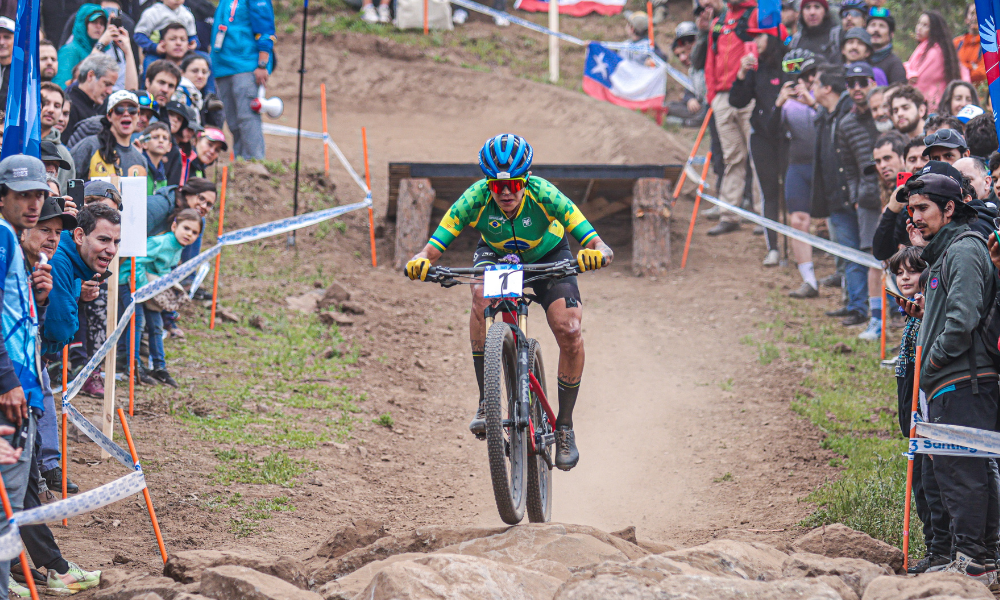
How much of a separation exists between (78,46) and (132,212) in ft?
15.2

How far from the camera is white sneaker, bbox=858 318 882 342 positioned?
405 inches

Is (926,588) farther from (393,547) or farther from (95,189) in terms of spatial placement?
(95,189)

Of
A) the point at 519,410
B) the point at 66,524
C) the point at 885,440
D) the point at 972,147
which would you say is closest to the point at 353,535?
the point at 519,410

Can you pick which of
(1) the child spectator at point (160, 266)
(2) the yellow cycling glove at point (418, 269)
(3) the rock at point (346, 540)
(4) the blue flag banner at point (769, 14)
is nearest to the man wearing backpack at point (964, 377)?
(2) the yellow cycling glove at point (418, 269)

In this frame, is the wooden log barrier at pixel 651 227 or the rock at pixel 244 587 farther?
the wooden log barrier at pixel 651 227

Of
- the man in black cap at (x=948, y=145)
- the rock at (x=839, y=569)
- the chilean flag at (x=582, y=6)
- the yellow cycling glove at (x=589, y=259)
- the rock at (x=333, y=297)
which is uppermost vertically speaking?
the chilean flag at (x=582, y=6)

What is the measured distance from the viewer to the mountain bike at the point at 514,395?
210 inches

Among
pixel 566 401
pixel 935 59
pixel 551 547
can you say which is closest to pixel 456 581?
pixel 551 547

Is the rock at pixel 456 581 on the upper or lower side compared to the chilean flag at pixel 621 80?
lower

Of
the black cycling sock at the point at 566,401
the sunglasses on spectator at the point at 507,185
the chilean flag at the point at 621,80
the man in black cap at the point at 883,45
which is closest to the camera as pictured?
the sunglasses on spectator at the point at 507,185

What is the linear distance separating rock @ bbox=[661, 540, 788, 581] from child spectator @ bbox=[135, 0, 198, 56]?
937 centimetres

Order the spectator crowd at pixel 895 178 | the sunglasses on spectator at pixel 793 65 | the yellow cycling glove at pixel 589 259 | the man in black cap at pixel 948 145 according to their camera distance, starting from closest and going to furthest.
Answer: the spectator crowd at pixel 895 178 → the yellow cycling glove at pixel 589 259 → the man in black cap at pixel 948 145 → the sunglasses on spectator at pixel 793 65

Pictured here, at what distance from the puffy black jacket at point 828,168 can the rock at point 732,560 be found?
275 inches

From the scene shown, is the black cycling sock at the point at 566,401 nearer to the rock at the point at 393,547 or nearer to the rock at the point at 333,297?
the rock at the point at 393,547
